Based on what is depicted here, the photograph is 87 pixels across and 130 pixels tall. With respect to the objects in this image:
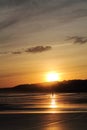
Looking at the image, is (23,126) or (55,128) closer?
(55,128)

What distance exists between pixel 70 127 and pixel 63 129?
1.19m

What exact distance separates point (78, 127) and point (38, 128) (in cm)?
232

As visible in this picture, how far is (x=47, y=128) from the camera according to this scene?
22656 millimetres

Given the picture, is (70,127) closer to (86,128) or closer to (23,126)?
(86,128)

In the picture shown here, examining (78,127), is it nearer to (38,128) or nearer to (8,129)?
(38,128)

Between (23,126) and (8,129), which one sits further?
(23,126)

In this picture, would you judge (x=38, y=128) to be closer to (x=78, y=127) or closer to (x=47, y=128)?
(x=47, y=128)

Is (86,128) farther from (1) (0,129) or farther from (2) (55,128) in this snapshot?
(1) (0,129)

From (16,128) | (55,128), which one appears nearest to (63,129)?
(55,128)

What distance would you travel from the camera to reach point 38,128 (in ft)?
75.5

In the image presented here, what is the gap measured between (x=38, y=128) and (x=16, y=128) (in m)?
1.27

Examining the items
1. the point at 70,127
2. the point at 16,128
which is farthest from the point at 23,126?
the point at 70,127

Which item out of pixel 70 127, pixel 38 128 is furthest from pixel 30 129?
pixel 70 127

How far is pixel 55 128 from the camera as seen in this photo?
2252 cm
